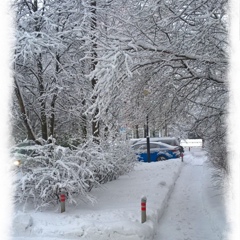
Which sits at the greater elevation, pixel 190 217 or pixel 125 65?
pixel 125 65

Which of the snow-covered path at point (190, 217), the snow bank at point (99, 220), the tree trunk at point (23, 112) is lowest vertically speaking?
the snow-covered path at point (190, 217)

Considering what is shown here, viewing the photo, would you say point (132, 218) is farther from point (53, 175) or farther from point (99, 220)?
point (53, 175)

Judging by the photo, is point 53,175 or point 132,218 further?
point 53,175

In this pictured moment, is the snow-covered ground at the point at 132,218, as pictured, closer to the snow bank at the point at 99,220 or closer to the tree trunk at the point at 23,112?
the snow bank at the point at 99,220

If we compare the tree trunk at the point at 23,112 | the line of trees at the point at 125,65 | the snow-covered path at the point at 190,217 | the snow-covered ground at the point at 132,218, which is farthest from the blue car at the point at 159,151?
the tree trunk at the point at 23,112

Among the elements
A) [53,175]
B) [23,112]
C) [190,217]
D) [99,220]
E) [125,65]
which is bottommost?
[190,217]

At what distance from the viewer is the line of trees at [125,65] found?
5.80 metres

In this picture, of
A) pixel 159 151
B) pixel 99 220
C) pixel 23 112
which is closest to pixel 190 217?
pixel 99 220

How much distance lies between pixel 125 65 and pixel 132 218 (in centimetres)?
298

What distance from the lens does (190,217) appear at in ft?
24.0

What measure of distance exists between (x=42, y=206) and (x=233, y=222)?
12.9ft

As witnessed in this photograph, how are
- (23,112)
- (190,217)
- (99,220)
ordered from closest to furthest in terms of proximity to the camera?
(99,220), (190,217), (23,112)

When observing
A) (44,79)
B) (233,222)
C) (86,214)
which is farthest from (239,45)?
(44,79)

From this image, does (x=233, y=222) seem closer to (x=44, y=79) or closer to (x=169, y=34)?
(x=169, y=34)
